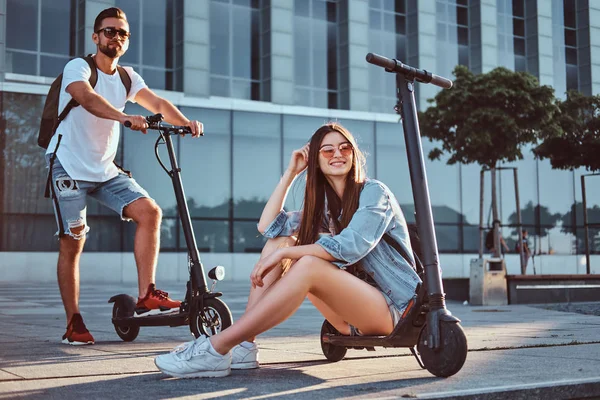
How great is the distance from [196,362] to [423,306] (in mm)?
995

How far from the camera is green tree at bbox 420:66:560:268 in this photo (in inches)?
633

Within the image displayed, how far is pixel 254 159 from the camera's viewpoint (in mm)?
24062

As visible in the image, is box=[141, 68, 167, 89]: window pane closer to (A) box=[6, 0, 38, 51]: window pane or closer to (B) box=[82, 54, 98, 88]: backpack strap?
(A) box=[6, 0, 38, 51]: window pane

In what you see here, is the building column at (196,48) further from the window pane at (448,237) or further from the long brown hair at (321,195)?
the long brown hair at (321,195)

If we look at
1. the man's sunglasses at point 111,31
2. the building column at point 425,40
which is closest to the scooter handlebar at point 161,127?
the man's sunglasses at point 111,31

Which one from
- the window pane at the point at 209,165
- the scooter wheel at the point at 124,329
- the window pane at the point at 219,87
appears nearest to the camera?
the scooter wheel at the point at 124,329

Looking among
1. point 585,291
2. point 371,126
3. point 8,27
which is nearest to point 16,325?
point 585,291

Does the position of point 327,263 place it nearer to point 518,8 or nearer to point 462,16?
point 462,16

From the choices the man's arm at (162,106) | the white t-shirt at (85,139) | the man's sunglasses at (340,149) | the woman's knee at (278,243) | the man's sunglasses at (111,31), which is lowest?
the woman's knee at (278,243)

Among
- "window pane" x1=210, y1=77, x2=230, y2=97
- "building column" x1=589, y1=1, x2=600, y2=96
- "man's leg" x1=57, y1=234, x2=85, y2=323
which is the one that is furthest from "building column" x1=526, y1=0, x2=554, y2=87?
"man's leg" x1=57, y1=234, x2=85, y2=323

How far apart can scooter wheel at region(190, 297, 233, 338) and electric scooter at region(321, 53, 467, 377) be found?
3.45 ft

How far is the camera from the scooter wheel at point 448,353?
3322mm

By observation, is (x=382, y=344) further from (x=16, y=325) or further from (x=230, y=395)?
(x=16, y=325)

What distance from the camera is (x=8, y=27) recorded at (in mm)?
21000
